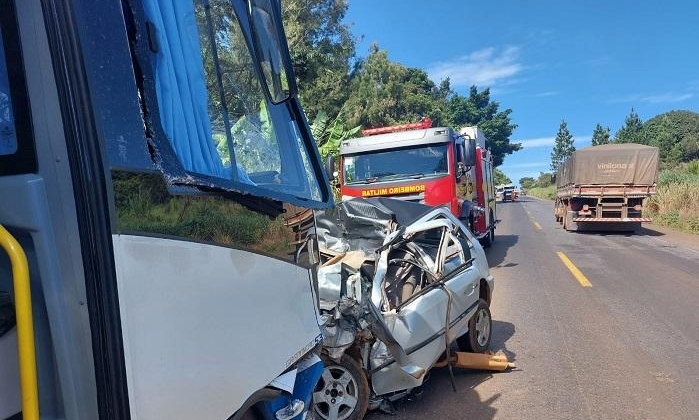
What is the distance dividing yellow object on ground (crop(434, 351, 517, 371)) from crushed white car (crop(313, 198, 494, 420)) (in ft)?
0.67

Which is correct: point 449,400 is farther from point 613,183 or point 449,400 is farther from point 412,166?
point 613,183

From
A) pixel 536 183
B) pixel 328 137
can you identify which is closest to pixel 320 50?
pixel 328 137

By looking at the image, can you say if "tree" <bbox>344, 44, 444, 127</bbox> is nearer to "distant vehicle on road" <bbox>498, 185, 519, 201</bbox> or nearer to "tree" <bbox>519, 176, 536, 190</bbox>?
"distant vehicle on road" <bbox>498, 185, 519, 201</bbox>

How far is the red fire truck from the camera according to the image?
32.6 ft

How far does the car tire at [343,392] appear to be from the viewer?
12.7ft

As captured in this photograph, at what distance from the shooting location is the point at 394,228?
5.88m

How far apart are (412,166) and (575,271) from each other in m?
4.07

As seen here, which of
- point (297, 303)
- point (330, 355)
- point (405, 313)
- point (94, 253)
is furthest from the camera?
point (405, 313)

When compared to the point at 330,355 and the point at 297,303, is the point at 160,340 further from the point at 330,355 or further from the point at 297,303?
the point at 330,355

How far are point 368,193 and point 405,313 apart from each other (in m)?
6.20

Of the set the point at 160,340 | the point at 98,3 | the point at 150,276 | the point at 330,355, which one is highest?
the point at 98,3

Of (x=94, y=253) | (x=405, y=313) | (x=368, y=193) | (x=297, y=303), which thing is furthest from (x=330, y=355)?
(x=368, y=193)

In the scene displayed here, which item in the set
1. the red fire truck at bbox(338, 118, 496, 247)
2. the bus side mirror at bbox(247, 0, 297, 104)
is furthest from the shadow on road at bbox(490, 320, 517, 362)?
the bus side mirror at bbox(247, 0, 297, 104)

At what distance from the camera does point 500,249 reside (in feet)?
48.5
